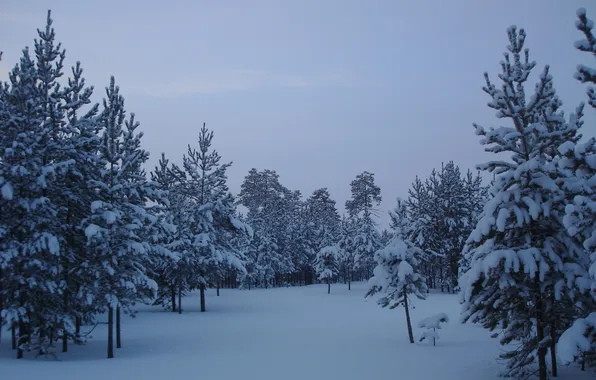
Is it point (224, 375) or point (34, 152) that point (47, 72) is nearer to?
point (34, 152)

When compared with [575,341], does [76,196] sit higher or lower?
higher

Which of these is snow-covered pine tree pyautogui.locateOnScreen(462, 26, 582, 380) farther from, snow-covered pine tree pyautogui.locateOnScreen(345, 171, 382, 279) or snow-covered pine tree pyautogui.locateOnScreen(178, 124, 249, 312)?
snow-covered pine tree pyautogui.locateOnScreen(345, 171, 382, 279)

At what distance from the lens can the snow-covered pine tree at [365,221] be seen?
55094mm

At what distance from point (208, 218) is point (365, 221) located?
26.6m

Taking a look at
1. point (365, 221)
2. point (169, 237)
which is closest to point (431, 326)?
point (169, 237)

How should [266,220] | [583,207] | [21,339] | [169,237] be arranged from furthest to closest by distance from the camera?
1. [266,220]
2. [169,237]
3. [21,339]
4. [583,207]

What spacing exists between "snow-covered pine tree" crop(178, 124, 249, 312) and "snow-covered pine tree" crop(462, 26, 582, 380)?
25321 mm


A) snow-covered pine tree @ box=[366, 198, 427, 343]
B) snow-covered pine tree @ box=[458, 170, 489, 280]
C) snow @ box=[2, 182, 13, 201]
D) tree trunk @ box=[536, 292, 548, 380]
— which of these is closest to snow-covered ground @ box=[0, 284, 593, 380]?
snow-covered pine tree @ box=[366, 198, 427, 343]

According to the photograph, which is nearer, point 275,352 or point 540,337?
point 540,337

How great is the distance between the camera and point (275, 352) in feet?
61.4

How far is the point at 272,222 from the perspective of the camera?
72.9 meters

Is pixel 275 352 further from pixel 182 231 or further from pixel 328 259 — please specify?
pixel 328 259

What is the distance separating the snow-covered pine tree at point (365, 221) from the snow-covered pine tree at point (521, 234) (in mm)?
41021

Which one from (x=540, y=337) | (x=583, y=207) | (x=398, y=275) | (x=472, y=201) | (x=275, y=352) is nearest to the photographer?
(x=583, y=207)
